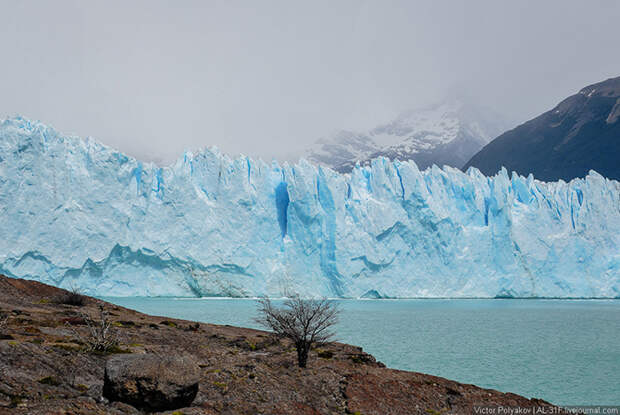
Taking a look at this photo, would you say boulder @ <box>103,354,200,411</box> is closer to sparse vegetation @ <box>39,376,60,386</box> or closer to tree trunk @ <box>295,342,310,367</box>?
sparse vegetation @ <box>39,376,60,386</box>

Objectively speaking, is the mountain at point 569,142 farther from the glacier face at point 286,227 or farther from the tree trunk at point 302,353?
the tree trunk at point 302,353

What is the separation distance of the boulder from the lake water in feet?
25.6

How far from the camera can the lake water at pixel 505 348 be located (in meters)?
10.9

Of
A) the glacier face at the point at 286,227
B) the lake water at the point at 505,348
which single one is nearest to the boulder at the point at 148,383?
the lake water at the point at 505,348

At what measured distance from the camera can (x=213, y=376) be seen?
7.17 m

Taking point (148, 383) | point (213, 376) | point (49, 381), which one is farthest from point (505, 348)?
point (49, 381)

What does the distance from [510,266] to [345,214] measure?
1375 cm

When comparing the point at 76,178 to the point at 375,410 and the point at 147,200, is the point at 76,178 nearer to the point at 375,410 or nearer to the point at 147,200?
the point at 147,200

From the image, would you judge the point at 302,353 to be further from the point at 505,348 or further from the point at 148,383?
the point at 505,348

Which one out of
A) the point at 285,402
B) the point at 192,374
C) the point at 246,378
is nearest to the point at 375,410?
the point at 285,402

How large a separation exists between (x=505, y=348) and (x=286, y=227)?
2344 centimetres

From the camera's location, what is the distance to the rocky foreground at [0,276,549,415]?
5.22 metres

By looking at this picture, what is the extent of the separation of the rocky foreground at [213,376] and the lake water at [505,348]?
2735 millimetres

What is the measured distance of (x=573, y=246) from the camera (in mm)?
36750
